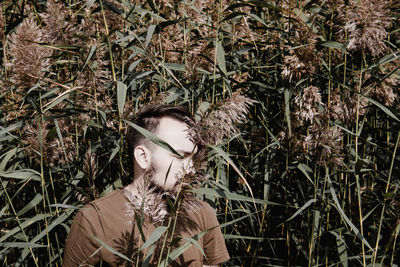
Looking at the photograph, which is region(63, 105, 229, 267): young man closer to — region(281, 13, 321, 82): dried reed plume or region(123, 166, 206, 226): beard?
region(123, 166, 206, 226): beard

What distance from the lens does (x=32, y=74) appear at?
68.9 inches

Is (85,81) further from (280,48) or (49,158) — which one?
(280,48)

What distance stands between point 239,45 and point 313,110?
84 cm

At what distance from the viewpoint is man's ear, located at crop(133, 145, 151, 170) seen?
171cm

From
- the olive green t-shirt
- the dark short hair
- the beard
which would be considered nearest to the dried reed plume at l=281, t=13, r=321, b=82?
the dark short hair

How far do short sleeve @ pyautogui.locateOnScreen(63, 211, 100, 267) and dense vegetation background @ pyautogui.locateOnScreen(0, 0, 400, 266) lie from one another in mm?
106

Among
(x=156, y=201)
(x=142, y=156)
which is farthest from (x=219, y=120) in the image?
(x=142, y=156)

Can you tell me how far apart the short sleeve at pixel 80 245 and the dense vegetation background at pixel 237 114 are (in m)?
0.11

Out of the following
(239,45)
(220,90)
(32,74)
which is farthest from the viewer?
(239,45)

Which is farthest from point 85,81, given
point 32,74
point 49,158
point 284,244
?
point 284,244

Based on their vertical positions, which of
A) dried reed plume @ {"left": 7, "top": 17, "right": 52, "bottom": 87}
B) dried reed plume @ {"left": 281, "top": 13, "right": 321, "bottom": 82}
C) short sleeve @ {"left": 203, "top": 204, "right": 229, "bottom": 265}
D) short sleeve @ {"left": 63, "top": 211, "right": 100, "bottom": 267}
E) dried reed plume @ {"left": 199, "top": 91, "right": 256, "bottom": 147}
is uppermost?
dried reed plume @ {"left": 7, "top": 17, "right": 52, "bottom": 87}

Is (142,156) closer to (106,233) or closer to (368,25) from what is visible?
(106,233)

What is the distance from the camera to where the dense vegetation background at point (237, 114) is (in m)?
1.78

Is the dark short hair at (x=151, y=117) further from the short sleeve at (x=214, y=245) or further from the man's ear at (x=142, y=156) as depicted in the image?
the short sleeve at (x=214, y=245)
